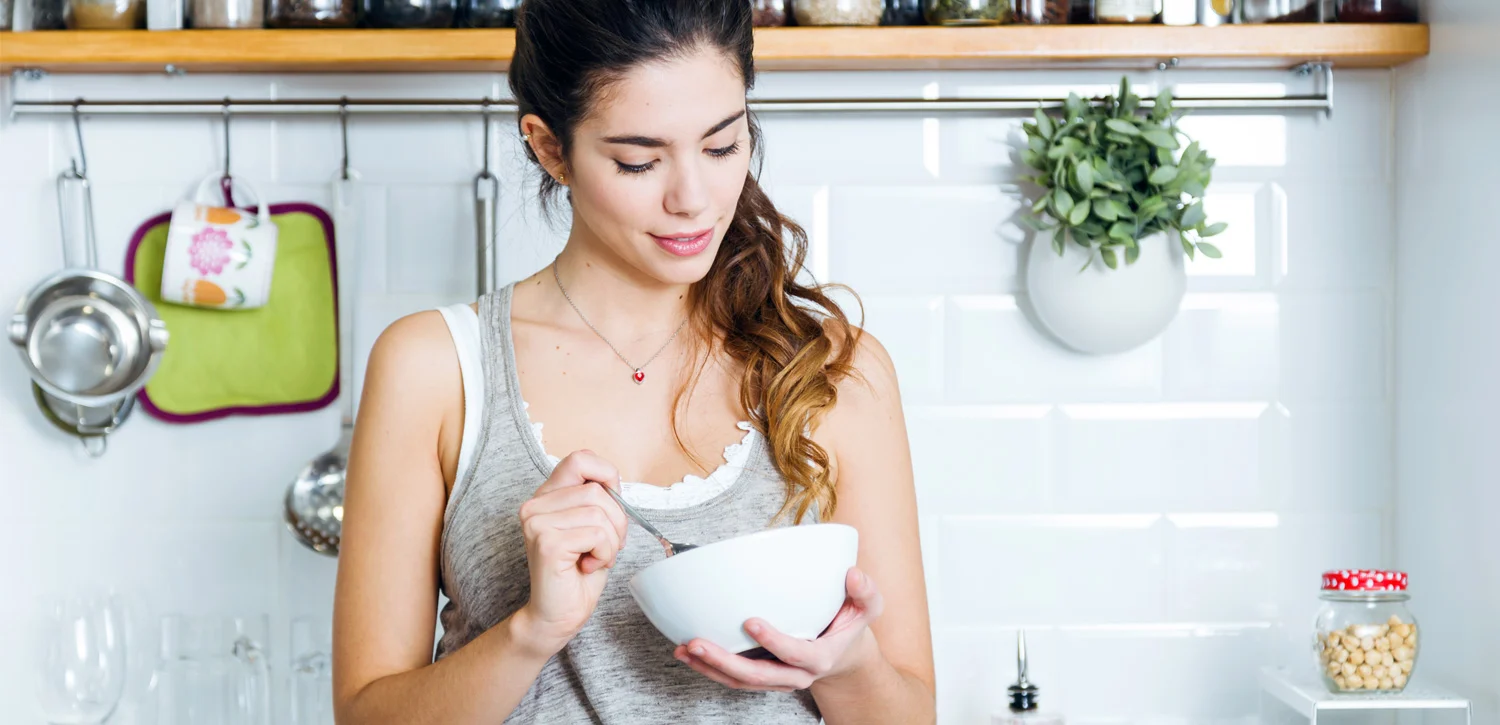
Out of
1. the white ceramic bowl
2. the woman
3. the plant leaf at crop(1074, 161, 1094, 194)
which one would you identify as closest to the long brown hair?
the woman

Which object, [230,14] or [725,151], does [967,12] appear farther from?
[230,14]

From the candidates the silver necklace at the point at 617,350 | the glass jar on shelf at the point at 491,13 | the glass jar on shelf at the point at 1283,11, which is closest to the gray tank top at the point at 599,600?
the silver necklace at the point at 617,350

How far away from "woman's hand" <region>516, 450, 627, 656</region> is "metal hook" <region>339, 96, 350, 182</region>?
35.2 inches

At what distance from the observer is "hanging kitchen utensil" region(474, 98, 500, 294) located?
65.3 inches

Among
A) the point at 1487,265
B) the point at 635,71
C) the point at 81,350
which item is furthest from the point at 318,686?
the point at 1487,265

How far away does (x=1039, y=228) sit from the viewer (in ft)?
5.52

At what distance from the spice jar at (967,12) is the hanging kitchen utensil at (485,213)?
0.56 meters

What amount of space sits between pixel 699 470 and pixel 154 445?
0.93 metres

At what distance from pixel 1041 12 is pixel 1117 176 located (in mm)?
215

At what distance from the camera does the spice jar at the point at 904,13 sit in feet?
5.29

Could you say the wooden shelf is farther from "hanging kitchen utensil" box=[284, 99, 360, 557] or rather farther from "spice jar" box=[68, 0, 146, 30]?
"hanging kitchen utensil" box=[284, 99, 360, 557]

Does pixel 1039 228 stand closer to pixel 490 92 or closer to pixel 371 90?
pixel 490 92

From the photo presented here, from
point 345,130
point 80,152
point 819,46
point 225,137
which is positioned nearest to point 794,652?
point 819,46

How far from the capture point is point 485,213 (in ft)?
5.49
